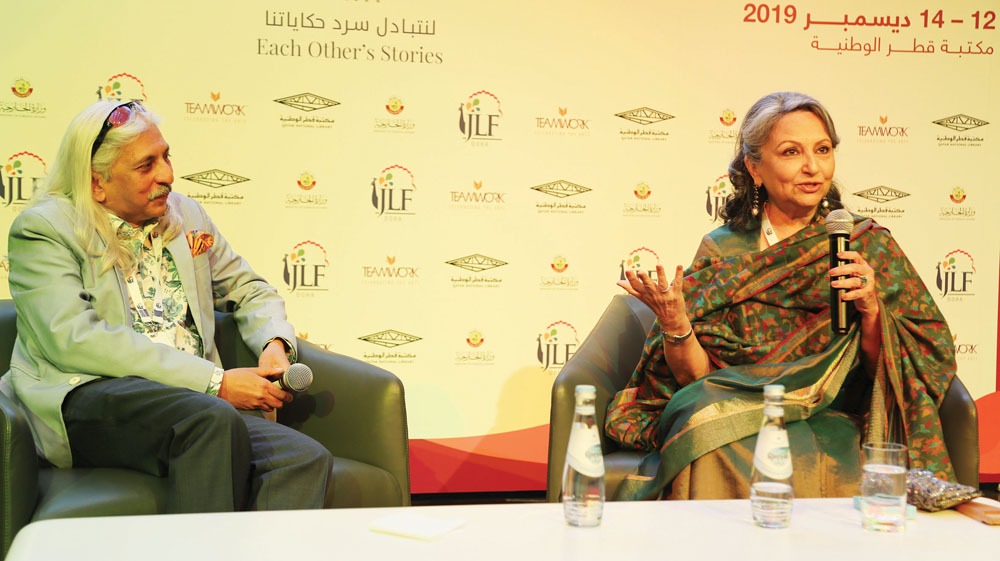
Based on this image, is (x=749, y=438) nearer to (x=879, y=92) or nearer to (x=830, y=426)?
(x=830, y=426)

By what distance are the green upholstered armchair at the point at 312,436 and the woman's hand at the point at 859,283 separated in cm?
120

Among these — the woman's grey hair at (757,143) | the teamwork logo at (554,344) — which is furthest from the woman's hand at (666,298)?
the teamwork logo at (554,344)

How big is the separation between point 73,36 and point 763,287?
2.84m

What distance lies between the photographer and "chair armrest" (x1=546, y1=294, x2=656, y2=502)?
2.36 meters

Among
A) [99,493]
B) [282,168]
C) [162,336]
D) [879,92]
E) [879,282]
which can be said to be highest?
[879,92]

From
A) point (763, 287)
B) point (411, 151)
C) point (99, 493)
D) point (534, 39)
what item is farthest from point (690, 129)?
point (99, 493)

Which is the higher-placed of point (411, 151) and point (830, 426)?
point (411, 151)

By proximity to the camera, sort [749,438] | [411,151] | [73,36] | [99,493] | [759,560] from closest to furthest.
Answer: [759,560] < [99,493] < [749,438] < [73,36] < [411,151]

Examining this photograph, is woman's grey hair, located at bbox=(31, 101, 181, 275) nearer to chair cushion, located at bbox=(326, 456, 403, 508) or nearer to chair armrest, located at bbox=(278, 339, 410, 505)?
chair armrest, located at bbox=(278, 339, 410, 505)

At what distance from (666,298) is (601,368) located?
0.38 m

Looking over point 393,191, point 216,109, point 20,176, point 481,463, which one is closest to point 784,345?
point 481,463

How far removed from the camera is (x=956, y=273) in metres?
4.25

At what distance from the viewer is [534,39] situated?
13.0 ft

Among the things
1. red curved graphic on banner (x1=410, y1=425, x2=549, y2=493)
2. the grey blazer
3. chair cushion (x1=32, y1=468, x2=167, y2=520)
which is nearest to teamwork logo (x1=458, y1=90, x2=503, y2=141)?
red curved graphic on banner (x1=410, y1=425, x2=549, y2=493)
